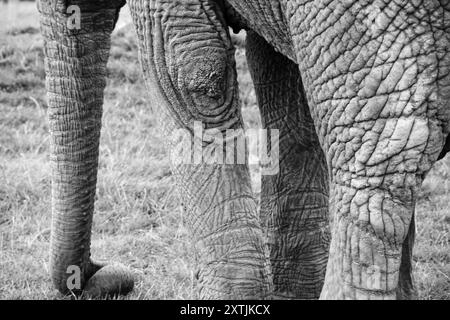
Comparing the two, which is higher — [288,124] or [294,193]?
[288,124]

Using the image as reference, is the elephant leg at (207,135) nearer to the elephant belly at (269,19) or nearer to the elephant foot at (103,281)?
the elephant belly at (269,19)

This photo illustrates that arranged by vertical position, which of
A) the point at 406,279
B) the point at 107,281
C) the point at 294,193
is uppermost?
the point at 294,193

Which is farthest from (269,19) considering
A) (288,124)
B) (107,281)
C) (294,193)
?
(107,281)

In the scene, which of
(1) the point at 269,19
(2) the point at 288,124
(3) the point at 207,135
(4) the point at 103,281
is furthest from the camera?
(4) the point at 103,281

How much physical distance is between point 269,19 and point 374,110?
0.45 meters

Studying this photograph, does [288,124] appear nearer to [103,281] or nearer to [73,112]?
[73,112]

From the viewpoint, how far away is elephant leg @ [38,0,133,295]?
3.37m

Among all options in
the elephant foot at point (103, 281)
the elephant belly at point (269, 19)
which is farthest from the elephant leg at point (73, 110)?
the elephant belly at point (269, 19)

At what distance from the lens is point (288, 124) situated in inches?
140

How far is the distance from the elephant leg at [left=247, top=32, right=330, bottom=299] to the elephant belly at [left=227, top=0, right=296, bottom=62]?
2.70 ft

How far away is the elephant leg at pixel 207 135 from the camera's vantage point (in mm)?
2736

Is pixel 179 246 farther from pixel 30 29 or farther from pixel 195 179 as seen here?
pixel 30 29

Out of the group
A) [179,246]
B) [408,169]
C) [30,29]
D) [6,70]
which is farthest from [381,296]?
[30,29]

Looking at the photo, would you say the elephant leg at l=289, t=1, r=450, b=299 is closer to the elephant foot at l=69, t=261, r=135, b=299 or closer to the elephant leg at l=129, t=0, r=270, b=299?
the elephant leg at l=129, t=0, r=270, b=299
